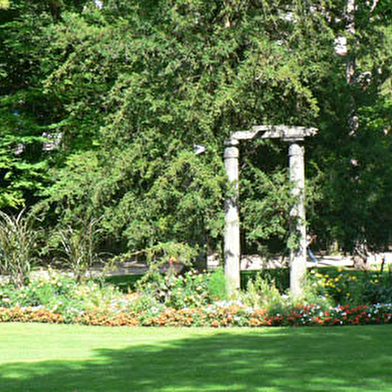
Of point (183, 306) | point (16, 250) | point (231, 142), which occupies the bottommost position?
point (183, 306)

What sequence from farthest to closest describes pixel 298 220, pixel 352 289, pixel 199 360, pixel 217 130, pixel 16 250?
1. pixel 217 130
2. pixel 16 250
3. pixel 298 220
4. pixel 352 289
5. pixel 199 360

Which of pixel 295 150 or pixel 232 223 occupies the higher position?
pixel 295 150

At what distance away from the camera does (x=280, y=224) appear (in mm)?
11258

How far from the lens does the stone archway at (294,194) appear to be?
10.9 m

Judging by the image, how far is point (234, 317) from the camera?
9.59 m

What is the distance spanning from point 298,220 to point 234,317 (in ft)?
7.29

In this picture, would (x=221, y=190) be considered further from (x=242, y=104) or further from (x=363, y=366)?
(x=363, y=366)

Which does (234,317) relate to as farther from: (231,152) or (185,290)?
(231,152)

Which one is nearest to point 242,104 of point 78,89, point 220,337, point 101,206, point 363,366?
point 101,206

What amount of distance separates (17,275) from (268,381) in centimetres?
743

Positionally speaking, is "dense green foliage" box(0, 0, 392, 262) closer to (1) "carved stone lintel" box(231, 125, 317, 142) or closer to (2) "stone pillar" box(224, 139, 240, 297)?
(2) "stone pillar" box(224, 139, 240, 297)

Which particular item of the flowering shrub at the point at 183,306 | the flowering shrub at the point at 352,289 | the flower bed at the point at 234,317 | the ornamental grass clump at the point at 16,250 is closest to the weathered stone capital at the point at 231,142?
the flowering shrub at the point at 183,306

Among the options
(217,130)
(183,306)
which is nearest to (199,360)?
(183,306)

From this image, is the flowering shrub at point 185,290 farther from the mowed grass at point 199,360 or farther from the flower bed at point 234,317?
the mowed grass at point 199,360
